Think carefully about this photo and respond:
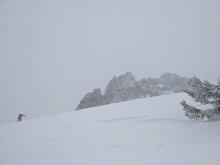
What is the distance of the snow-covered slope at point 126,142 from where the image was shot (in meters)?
3.68

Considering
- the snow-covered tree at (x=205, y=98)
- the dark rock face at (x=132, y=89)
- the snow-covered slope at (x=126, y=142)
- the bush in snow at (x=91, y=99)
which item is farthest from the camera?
the dark rock face at (x=132, y=89)

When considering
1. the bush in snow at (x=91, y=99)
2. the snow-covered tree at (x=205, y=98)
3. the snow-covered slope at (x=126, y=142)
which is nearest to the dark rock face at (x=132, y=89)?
the bush in snow at (x=91, y=99)

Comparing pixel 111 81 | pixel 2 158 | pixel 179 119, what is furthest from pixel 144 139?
pixel 111 81

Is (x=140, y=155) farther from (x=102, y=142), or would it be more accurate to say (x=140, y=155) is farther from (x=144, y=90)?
(x=144, y=90)

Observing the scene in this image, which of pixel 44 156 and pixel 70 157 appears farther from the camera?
pixel 44 156

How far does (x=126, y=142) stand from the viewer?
4680mm

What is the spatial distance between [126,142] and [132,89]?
2516 centimetres

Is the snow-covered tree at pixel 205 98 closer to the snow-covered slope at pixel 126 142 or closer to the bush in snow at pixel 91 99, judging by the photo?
the snow-covered slope at pixel 126 142

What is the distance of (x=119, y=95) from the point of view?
97.6 ft

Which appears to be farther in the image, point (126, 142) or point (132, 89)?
point (132, 89)

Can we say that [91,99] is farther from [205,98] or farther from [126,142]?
[205,98]

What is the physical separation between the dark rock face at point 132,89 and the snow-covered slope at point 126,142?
20357 mm

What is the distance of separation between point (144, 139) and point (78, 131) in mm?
2118

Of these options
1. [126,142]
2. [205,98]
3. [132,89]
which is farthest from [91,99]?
[205,98]
